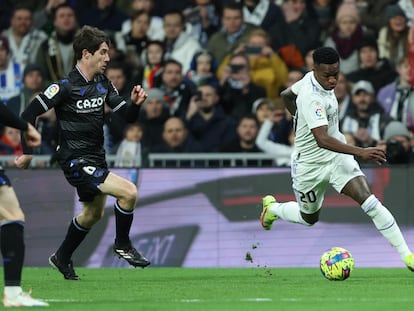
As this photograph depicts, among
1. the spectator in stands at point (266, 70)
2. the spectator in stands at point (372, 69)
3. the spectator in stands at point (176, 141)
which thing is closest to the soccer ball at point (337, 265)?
the spectator in stands at point (176, 141)

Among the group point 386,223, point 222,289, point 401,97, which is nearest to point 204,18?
point 401,97

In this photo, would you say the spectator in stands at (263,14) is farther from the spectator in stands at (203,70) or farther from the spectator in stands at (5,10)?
the spectator in stands at (5,10)

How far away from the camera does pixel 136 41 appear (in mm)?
17688

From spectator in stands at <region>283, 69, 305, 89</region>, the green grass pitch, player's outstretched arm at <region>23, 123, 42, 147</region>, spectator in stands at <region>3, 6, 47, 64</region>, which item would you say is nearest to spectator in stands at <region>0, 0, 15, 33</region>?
spectator in stands at <region>3, 6, 47, 64</region>

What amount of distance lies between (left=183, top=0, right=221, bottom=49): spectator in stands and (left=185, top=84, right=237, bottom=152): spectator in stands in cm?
124

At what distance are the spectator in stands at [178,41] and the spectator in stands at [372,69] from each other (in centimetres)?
246

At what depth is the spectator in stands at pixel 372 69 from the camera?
1661cm

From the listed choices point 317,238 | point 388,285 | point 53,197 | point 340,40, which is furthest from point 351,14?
point 388,285

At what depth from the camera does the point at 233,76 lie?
55.1 feet

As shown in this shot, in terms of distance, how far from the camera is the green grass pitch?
868 centimetres

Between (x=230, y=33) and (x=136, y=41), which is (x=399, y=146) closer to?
(x=230, y=33)

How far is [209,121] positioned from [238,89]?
0.75 m

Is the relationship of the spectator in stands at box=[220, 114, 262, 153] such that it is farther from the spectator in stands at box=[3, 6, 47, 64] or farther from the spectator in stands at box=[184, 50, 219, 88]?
the spectator in stands at box=[3, 6, 47, 64]

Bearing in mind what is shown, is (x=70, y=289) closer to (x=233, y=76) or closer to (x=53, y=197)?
(x=53, y=197)
